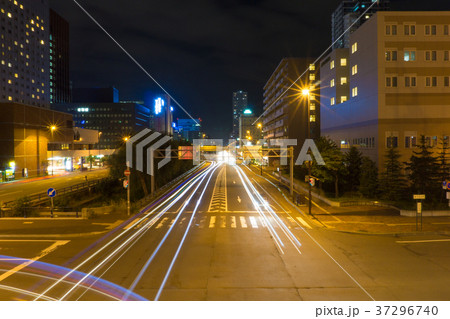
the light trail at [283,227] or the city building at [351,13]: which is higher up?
the city building at [351,13]

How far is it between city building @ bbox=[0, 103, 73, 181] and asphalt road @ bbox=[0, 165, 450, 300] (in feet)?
140

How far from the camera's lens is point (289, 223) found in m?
22.1

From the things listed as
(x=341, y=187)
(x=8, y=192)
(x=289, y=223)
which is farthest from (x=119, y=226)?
(x=341, y=187)

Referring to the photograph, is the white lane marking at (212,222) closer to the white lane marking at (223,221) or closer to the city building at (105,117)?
the white lane marking at (223,221)

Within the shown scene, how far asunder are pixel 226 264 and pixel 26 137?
5579 cm

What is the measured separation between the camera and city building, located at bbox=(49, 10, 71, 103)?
526ft

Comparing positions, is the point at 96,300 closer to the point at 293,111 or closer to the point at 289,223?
the point at 289,223

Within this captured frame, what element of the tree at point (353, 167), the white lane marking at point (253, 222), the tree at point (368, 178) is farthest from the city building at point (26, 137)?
the tree at point (368, 178)

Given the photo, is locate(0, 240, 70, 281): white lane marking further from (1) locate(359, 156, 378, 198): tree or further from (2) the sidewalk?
(1) locate(359, 156, 378, 198): tree

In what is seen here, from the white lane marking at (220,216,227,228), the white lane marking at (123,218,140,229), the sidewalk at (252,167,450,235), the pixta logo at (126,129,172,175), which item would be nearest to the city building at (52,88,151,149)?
the pixta logo at (126,129,172,175)

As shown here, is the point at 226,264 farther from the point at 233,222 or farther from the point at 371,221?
the point at 371,221

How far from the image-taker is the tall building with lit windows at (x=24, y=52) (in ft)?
337

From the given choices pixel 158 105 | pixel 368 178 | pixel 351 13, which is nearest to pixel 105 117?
pixel 158 105

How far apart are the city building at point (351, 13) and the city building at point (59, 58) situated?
450ft
